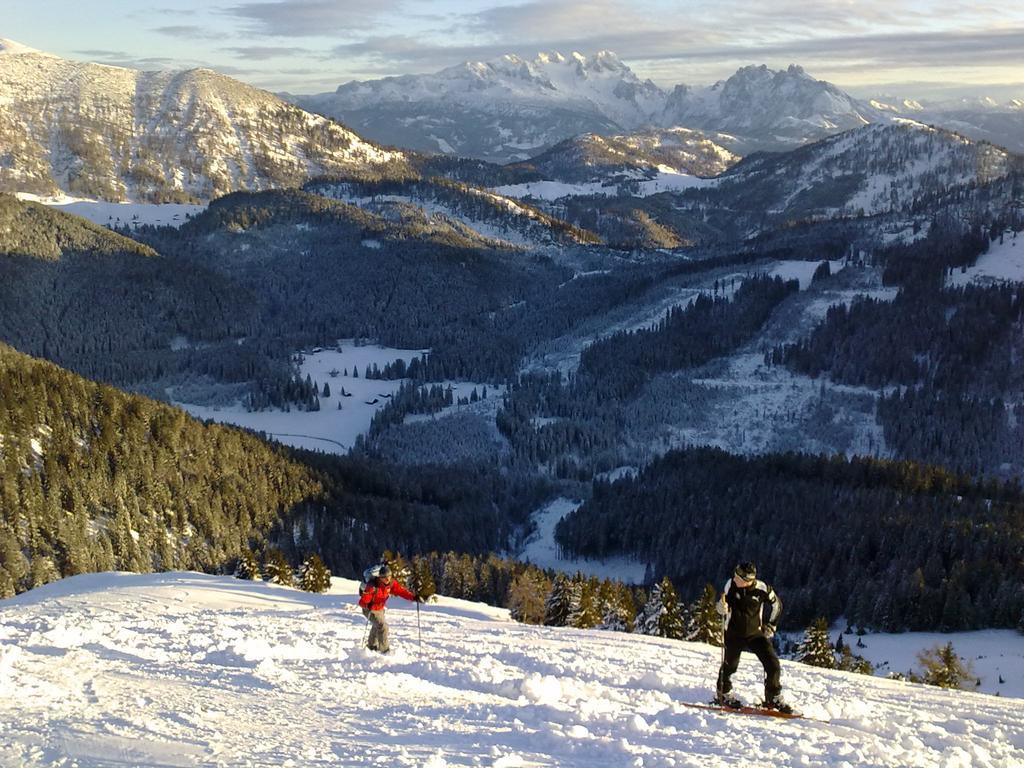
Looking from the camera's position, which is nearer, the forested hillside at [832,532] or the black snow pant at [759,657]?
the black snow pant at [759,657]

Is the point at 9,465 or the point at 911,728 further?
the point at 9,465

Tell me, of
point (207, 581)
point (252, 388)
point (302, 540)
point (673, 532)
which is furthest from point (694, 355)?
point (207, 581)

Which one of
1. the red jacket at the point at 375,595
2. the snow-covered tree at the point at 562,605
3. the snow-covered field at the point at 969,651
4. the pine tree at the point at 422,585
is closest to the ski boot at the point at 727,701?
the red jacket at the point at 375,595

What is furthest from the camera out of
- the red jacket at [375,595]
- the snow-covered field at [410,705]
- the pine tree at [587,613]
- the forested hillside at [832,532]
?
the forested hillside at [832,532]

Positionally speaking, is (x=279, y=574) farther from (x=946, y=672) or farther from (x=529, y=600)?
(x=946, y=672)

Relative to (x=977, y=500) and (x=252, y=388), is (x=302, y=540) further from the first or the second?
(x=252, y=388)

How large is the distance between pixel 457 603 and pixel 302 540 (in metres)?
47.1

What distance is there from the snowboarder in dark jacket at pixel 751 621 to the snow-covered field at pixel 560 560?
77106mm

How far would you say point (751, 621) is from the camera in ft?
66.5

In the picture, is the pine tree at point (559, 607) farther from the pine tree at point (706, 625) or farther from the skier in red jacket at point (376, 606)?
the skier in red jacket at point (376, 606)

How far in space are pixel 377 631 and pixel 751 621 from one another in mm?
11430

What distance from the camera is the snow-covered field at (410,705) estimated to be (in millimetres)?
16672

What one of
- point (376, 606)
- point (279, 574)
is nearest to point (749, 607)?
point (376, 606)

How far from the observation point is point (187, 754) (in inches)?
625
